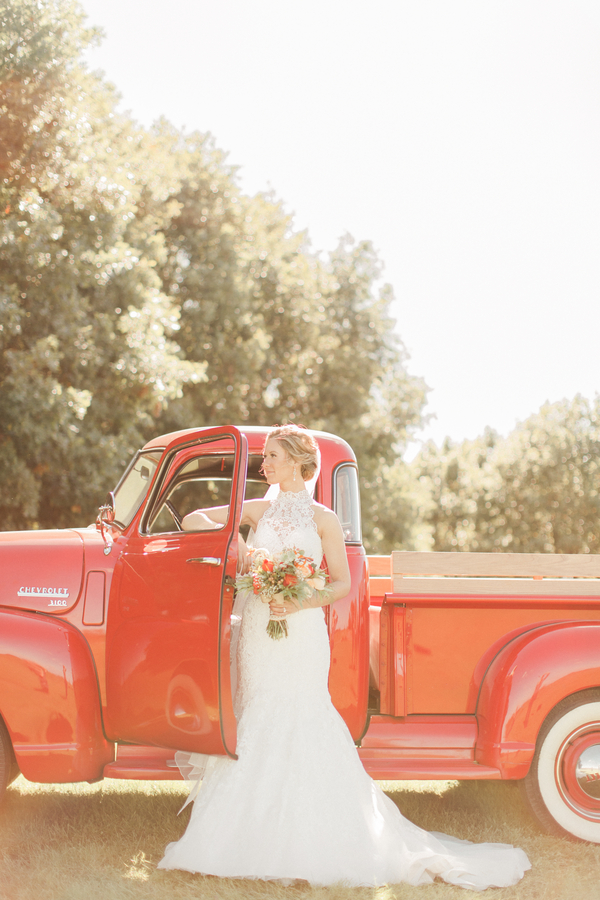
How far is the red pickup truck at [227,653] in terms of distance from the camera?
3748mm

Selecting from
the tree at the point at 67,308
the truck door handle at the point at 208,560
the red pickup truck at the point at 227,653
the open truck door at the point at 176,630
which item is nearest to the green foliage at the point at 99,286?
the tree at the point at 67,308

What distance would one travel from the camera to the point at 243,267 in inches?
767

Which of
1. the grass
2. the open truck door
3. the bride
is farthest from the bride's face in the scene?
the grass

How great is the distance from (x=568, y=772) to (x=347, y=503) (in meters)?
1.80

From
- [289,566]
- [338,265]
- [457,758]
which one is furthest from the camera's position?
[338,265]

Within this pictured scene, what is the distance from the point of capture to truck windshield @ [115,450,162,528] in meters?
4.35

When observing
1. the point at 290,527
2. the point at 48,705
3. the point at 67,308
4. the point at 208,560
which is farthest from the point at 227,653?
the point at 67,308

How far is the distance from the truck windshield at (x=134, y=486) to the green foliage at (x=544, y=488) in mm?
28607

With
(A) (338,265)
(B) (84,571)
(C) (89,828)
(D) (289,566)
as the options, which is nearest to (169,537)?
(B) (84,571)

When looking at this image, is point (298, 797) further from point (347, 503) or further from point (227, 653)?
point (347, 503)

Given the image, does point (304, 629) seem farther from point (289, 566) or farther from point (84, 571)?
point (84, 571)

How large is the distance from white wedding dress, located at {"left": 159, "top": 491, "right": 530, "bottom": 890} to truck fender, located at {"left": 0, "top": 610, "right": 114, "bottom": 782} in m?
0.63

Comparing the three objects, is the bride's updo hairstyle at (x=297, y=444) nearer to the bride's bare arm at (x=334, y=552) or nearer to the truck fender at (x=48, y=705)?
the bride's bare arm at (x=334, y=552)

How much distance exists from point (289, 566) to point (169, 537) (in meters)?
0.82
